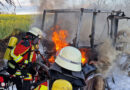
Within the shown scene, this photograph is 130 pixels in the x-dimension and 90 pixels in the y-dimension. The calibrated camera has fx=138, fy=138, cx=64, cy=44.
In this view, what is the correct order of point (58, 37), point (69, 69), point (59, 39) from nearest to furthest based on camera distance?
1. point (69, 69)
2. point (59, 39)
3. point (58, 37)

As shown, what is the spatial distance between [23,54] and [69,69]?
2.17 meters

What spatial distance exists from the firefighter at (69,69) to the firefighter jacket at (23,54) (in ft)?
6.40

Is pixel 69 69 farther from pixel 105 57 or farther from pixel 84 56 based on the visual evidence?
pixel 105 57

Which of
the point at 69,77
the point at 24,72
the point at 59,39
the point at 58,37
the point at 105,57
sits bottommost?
the point at 24,72

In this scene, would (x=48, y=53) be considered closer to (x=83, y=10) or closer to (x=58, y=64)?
(x=83, y=10)

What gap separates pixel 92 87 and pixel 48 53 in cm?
243

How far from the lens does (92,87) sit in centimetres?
389

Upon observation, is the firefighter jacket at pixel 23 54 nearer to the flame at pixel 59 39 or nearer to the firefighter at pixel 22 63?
the firefighter at pixel 22 63

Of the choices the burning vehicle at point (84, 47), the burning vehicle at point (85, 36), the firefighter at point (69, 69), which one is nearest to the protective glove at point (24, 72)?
the burning vehicle at point (84, 47)

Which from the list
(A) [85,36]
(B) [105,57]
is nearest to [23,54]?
(B) [105,57]

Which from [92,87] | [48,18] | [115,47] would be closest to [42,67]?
[92,87]

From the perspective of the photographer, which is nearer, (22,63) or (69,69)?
(69,69)

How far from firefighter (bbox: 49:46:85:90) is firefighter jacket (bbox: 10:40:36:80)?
6.40ft

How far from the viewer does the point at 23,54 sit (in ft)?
12.3
